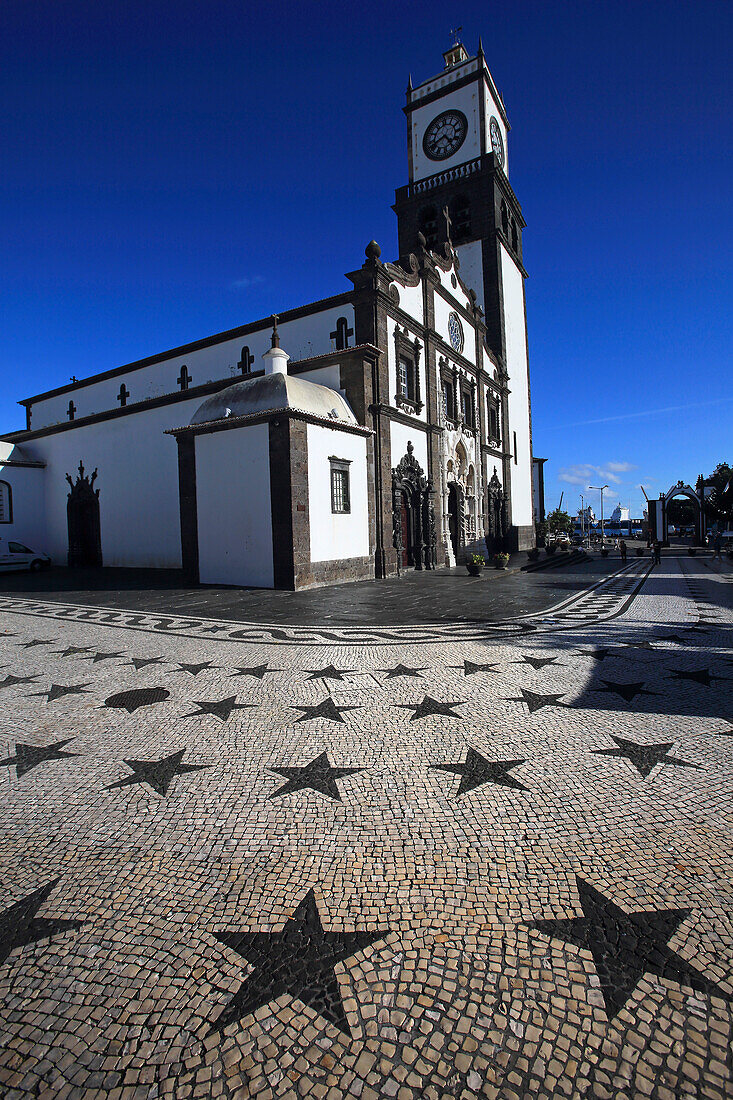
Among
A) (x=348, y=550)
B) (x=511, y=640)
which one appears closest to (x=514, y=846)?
(x=511, y=640)

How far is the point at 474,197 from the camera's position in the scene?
1203 inches

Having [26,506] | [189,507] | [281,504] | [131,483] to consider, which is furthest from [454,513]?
[26,506]

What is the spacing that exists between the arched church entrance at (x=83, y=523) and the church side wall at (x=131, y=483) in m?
0.37

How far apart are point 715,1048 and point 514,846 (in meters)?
1.14

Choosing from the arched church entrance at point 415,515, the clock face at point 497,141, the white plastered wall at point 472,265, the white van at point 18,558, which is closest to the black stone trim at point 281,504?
the arched church entrance at point 415,515

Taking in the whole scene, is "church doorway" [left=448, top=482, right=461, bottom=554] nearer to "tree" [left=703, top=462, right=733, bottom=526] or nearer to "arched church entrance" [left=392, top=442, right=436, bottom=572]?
"arched church entrance" [left=392, top=442, right=436, bottom=572]

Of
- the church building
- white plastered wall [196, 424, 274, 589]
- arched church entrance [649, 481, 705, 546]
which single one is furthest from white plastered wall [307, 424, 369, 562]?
arched church entrance [649, 481, 705, 546]

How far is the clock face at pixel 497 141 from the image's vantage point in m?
31.8

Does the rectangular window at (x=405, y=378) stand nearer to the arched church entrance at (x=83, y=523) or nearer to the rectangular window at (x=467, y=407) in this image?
the rectangular window at (x=467, y=407)

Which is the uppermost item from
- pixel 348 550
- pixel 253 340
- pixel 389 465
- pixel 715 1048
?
pixel 253 340

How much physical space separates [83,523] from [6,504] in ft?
12.5

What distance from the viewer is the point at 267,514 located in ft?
48.6

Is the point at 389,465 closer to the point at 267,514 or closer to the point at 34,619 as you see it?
the point at 267,514

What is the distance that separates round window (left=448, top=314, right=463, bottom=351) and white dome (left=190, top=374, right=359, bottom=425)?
10.3 m
